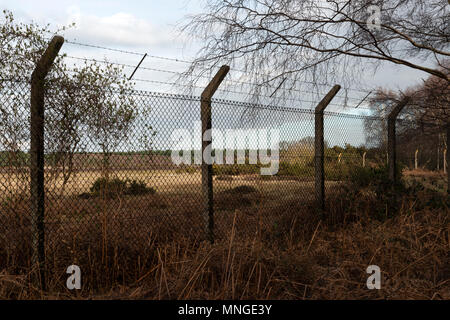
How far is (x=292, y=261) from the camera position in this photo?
3.57 meters

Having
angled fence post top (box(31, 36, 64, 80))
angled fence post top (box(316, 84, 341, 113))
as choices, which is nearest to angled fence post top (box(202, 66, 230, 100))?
A: angled fence post top (box(31, 36, 64, 80))

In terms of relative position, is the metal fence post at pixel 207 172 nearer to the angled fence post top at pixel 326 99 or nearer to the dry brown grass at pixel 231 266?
the dry brown grass at pixel 231 266

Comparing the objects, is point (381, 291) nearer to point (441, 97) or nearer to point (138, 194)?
point (138, 194)

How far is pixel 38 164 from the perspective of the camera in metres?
3.70

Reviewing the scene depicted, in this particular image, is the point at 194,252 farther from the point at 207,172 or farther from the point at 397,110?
the point at 397,110

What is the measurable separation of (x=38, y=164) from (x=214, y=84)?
2.06 metres

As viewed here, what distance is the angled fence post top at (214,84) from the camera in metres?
4.67

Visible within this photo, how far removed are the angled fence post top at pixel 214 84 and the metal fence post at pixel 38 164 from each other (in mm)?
1654

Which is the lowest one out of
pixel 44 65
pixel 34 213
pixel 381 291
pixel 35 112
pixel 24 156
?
pixel 381 291

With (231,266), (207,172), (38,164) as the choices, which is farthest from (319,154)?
→ (38,164)

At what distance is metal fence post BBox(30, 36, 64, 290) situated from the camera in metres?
3.67

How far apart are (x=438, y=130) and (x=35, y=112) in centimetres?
730

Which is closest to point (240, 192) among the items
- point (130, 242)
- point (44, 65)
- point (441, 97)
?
point (130, 242)

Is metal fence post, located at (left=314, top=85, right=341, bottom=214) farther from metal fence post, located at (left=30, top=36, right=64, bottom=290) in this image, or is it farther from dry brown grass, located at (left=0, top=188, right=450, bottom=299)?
metal fence post, located at (left=30, top=36, right=64, bottom=290)
